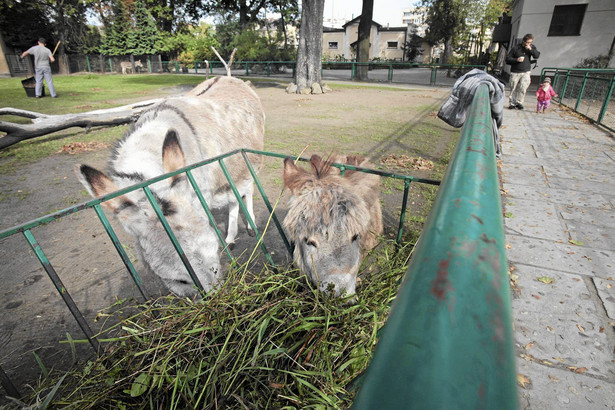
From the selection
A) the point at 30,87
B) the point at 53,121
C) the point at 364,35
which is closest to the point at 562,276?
the point at 53,121

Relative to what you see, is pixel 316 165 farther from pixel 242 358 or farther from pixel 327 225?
pixel 242 358

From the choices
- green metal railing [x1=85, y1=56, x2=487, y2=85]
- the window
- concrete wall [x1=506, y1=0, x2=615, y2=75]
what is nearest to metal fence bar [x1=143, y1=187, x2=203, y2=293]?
concrete wall [x1=506, y1=0, x2=615, y2=75]

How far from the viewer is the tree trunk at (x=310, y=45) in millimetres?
17266

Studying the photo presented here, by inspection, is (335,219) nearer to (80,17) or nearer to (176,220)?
(176,220)

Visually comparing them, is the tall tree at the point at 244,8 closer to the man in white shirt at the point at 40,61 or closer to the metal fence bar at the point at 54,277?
the man in white shirt at the point at 40,61

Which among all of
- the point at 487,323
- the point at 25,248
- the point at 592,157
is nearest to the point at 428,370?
the point at 487,323

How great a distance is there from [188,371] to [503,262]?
1.61m

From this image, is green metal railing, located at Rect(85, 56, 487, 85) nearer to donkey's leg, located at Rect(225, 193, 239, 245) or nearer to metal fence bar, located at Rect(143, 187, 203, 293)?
donkey's leg, located at Rect(225, 193, 239, 245)

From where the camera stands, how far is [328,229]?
2027mm

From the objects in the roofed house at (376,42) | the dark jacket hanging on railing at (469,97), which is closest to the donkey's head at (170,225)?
the dark jacket hanging on railing at (469,97)

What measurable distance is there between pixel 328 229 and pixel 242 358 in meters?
0.91

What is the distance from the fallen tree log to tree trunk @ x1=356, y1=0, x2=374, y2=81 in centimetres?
2134

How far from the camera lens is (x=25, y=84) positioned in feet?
53.1

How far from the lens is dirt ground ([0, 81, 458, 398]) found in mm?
2801
